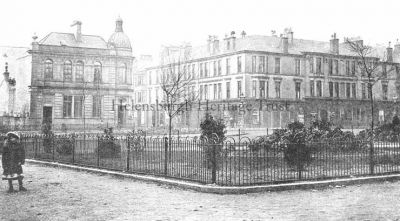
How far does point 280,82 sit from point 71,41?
2418 cm

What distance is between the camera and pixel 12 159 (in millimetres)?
11945

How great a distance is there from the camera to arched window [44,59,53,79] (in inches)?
1854

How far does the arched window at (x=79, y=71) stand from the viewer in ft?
160

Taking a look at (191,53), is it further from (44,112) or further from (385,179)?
(385,179)

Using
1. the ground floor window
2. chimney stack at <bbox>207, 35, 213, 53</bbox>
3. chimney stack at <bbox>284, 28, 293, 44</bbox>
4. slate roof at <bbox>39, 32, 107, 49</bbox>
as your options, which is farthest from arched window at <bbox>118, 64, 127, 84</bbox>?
chimney stack at <bbox>284, 28, 293, 44</bbox>

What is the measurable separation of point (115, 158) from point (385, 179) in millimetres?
9542

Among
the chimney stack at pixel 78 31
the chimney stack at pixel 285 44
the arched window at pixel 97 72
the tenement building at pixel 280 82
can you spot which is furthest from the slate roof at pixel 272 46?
the chimney stack at pixel 78 31

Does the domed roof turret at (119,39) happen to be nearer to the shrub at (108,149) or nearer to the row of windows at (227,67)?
the row of windows at (227,67)

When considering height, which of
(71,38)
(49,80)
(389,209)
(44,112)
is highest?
(71,38)

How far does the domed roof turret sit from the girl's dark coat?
3941 cm

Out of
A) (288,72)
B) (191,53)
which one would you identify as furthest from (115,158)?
(191,53)

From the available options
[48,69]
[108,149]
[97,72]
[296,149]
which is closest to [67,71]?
[48,69]

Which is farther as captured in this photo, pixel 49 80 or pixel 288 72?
pixel 288 72

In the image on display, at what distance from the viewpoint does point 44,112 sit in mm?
46625
